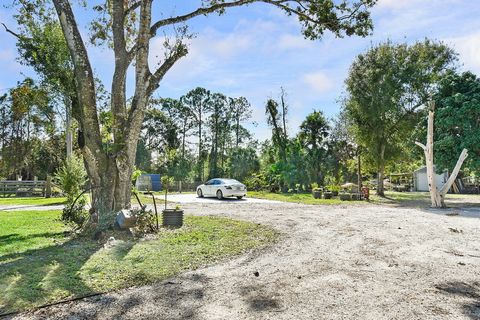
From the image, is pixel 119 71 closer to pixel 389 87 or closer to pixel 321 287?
pixel 321 287

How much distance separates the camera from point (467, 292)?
4.46 m

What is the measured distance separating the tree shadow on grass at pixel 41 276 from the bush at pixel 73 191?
2066 millimetres

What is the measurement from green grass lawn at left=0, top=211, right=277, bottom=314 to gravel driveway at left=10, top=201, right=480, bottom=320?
37cm

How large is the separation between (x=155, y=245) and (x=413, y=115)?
21.4 m

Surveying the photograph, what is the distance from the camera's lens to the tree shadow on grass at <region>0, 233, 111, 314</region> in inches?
170

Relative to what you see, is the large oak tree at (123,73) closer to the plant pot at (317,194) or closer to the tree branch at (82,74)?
the tree branch at (82,74)

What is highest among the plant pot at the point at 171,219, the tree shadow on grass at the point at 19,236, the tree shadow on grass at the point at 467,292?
the plant pot at the point at 171,219

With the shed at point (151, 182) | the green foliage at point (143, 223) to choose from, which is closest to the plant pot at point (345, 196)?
the green foliage at point (143, 223)

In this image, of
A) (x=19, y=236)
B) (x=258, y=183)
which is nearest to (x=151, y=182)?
(x=258, y=183)

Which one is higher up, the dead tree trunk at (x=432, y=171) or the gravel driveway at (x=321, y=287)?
the dead tree trunk at (x=432, y=171)

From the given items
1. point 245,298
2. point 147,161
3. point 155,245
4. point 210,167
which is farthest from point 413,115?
point 147,161

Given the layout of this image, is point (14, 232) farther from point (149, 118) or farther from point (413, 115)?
point (149, 118)

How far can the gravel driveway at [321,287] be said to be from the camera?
391 centimetres

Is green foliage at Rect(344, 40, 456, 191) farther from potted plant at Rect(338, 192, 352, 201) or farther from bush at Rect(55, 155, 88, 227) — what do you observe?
bush at Rect(55, 155, 88, 227)
